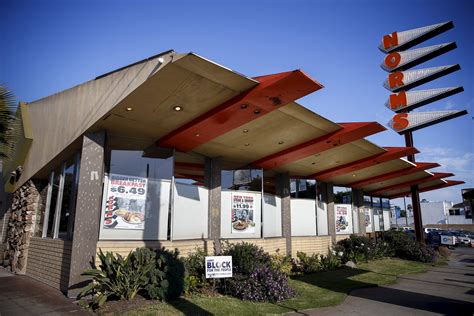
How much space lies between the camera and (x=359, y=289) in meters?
10.4

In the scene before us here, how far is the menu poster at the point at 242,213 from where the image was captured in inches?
496

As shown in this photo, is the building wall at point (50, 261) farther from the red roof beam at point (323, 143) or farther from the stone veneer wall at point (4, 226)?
the red roof beam at point (323, 143)

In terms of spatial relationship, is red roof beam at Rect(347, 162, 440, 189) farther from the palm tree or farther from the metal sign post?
the palm tree

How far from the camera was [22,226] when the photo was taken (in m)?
12.6

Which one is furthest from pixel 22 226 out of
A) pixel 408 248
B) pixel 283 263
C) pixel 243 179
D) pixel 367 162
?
pixel 408 248

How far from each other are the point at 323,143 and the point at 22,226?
12096 mm

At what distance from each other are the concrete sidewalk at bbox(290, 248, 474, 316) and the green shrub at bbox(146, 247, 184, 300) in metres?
3.06

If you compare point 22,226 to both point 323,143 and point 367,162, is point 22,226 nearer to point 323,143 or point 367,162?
point 323,143

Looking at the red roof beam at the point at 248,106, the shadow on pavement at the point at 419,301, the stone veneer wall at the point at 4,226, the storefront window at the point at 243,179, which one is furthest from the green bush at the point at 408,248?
the stone veneer wall at the point at 4,226

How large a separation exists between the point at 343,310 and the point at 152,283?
4.77 m

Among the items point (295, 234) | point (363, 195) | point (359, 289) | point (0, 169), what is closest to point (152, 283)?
point (359, 289)

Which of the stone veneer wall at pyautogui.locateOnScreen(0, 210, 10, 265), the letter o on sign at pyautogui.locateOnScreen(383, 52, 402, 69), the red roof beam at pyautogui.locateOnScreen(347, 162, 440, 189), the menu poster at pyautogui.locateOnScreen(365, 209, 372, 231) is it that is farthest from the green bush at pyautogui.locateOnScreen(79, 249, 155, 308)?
the letter o on sign at pyautogui.locateOnScreen(383, 52, 402, 69)

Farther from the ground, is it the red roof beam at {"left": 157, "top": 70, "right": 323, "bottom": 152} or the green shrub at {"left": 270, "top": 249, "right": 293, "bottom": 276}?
the red roof beam at {"left": 157, "top": 70, "right": 323, "bottom": 152}

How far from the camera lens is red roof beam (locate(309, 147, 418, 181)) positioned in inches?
548
